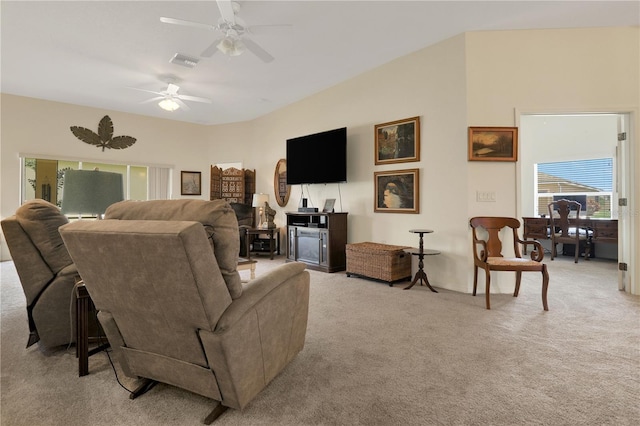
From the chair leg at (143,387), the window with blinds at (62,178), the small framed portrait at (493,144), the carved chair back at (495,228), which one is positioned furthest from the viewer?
the window with blinds at (62,178)

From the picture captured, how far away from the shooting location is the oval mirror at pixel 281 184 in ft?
22.1

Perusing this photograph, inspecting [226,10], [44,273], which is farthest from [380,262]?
[44,273]

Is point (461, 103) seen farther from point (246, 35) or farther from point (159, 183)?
point (159, 183)

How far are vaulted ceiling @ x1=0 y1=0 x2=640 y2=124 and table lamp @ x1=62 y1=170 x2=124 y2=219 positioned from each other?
1833 millimetres

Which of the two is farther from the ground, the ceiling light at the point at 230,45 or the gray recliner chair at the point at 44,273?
the ceiling light at the point at 230,45

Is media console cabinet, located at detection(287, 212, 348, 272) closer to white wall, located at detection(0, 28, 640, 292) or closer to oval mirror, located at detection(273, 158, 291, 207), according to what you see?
white wall, located at detection(0, 28, 640, 292)

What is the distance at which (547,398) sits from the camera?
5.67ft

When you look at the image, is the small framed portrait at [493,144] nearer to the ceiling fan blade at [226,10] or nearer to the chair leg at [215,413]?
the ceiling fan blade at [226,10]

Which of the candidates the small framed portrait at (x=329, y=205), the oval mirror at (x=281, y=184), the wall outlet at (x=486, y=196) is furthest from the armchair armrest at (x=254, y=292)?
the oval mirror at (x=281, y=184)

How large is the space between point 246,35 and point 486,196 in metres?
3.47

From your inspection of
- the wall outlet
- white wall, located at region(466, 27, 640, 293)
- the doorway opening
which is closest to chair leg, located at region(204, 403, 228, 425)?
white wall, located at region(466, 27, 640, 293)

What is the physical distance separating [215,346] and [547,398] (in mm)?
1719

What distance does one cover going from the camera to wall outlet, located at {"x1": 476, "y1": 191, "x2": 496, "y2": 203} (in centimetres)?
391

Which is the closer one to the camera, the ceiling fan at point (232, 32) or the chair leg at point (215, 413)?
the chair leg at point (215, 413)
